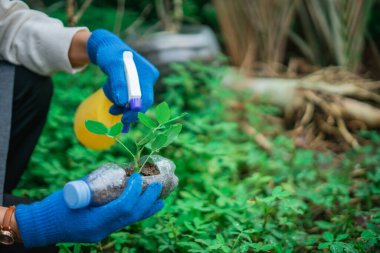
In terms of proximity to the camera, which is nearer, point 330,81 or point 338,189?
point 338,189

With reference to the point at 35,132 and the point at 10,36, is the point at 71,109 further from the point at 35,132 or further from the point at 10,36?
the point at 10,36

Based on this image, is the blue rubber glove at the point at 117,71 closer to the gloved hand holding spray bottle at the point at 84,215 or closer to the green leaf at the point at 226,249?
the gloved hand holding spray bottle at the point at 84,215

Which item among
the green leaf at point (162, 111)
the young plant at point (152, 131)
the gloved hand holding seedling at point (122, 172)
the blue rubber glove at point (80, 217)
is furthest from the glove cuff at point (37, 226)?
the green leaf at point (162, 111)

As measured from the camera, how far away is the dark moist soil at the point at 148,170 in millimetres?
1211

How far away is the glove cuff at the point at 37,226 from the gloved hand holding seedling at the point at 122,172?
4.0 inches

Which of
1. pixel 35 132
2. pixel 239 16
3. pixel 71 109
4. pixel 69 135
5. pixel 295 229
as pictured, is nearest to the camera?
pixel 295 229

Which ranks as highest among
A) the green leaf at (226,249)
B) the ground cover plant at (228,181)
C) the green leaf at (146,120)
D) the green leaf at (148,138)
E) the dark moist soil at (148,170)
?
the green leaf at (146,120)

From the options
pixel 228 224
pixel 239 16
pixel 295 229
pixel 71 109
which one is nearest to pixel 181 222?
pixel 228 224

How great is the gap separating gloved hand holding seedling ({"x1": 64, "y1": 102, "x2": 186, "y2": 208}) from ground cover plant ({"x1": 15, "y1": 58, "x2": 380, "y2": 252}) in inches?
9.8

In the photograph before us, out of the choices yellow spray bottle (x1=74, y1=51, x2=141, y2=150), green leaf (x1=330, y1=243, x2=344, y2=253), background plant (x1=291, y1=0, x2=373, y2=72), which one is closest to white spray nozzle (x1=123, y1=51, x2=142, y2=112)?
yellow spray bottle (x1=74, y1=51, x2=141, y2=150)

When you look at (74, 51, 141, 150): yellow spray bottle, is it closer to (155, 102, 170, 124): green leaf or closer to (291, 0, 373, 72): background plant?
(155, 102, 170, 124): green leaf

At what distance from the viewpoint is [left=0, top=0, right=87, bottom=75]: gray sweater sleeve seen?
1.55 metres

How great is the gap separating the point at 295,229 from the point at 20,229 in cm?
83

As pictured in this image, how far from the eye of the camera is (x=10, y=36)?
155cm
